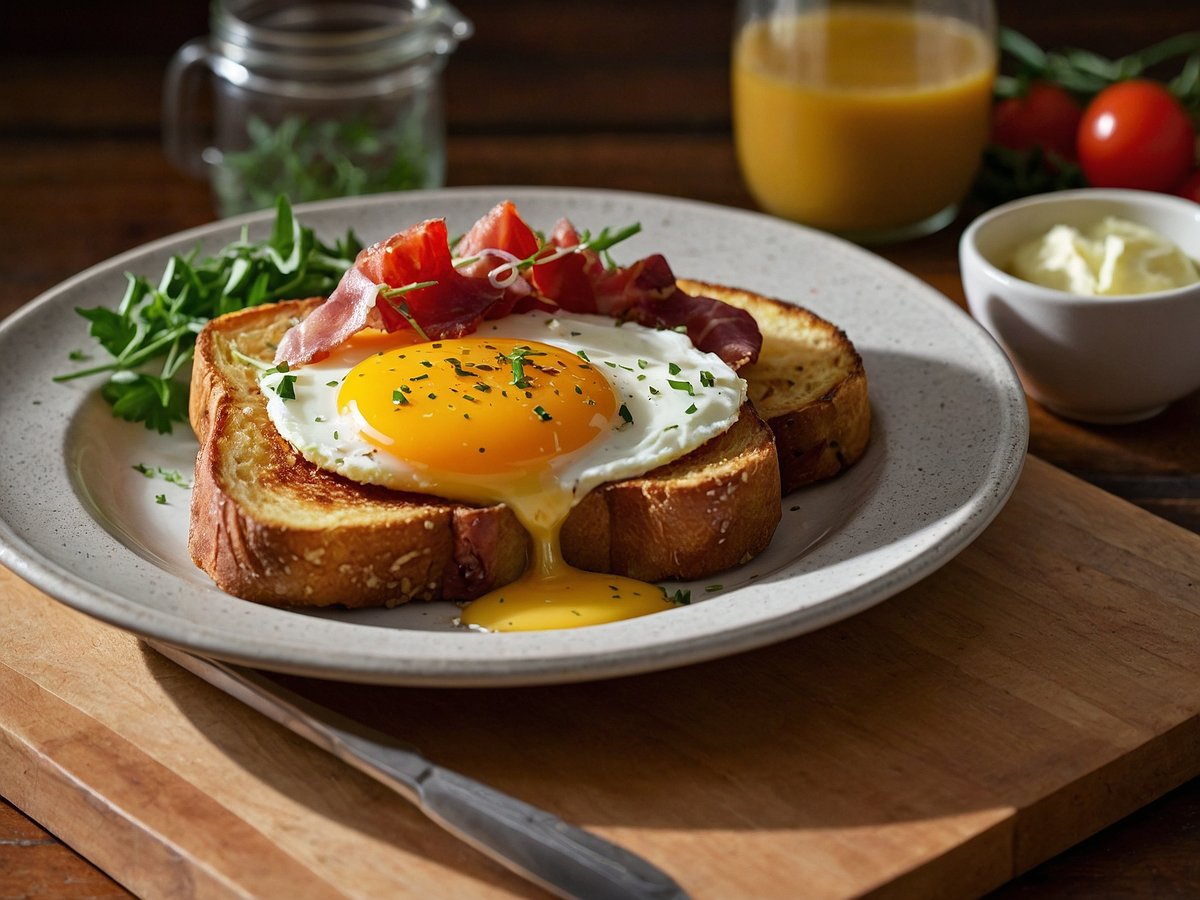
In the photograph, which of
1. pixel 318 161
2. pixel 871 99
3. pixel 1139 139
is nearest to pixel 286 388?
pixel 318 161

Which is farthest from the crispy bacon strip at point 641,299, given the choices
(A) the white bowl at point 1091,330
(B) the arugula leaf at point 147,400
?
(B) the arugula leaf at point 147,400

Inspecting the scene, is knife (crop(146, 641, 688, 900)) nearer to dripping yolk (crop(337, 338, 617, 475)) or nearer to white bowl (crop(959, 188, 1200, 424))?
dripping yolk (crop(337, 338, 617, 475))

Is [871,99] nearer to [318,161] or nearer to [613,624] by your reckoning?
[318,161]

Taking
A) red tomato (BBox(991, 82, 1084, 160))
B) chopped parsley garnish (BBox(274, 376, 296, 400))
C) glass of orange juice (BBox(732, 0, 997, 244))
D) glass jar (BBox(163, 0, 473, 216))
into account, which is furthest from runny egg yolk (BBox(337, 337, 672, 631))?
red tomato (BBox(991, 82, 1084, 160))

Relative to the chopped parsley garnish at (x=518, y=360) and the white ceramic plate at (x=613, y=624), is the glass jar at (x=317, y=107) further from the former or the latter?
the chopped parsley garnish at (x=518, y=360)

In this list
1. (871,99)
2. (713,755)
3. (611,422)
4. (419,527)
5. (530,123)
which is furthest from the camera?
(530,123)

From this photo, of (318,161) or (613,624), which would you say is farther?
(318,161)
